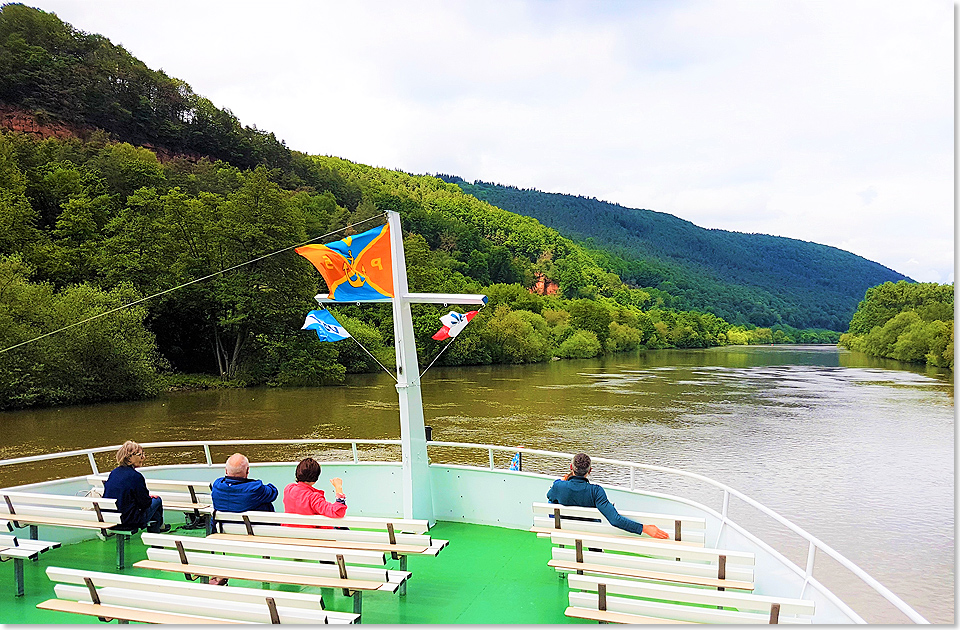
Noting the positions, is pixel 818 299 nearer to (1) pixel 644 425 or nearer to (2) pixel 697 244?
(2) pixel 697 244

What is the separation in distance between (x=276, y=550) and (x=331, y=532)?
14.9 inches

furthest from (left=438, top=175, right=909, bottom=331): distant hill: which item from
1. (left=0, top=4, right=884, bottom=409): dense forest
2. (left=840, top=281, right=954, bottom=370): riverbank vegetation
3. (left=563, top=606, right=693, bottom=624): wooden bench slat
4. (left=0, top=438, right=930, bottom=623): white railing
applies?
(left=563, top=606, right=693, bottom=624): wooden bench slat

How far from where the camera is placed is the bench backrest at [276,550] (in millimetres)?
4039

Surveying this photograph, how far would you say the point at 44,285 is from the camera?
32406mm

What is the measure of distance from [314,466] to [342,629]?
6.00 feet

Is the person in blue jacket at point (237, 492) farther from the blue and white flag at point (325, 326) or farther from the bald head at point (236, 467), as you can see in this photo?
the blue and white flag at point (325, 326)

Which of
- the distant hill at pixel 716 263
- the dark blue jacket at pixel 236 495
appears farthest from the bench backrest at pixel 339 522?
the distant hill at pixel 716 263

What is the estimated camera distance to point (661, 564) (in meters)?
4.04

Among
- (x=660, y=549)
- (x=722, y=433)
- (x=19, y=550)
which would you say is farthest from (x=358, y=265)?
(x=722, y=433)

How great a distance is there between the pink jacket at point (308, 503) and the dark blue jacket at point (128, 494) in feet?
4.01

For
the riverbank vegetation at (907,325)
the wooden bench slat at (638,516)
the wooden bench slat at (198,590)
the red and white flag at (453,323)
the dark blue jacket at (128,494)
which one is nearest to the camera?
the wooden bench slat at (198,590)

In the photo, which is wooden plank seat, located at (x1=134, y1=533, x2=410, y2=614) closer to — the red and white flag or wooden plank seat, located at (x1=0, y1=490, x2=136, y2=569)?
wooden plank seat, located at (x1=0, y1=490, x2=136, y2=569)

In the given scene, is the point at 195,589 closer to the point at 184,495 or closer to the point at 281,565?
the point at 281,565

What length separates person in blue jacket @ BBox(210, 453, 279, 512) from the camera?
5.02 meters
